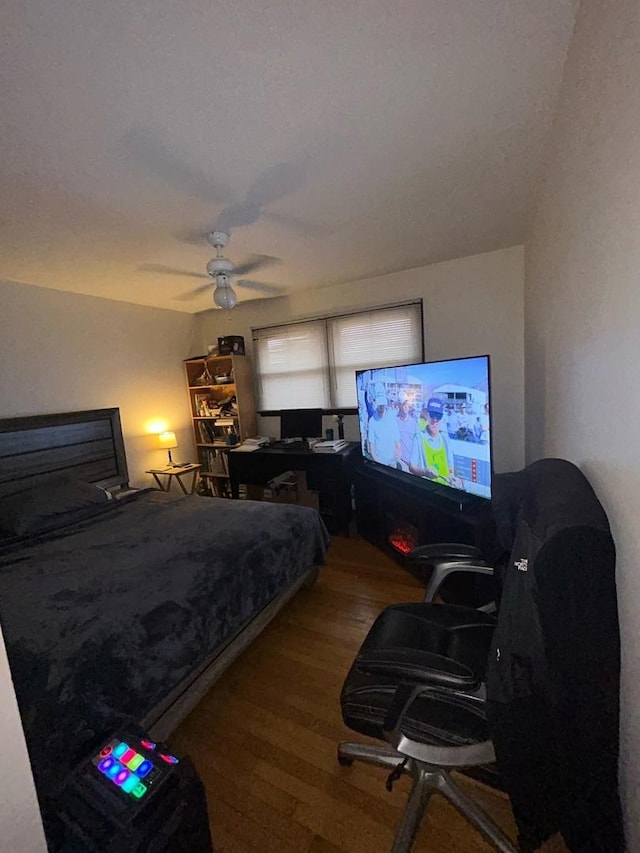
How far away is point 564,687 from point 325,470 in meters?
2.59

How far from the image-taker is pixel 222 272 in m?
2.20

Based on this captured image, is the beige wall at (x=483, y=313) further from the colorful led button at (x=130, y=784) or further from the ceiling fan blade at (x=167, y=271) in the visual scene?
the colorful led button at (x=130, y=784)

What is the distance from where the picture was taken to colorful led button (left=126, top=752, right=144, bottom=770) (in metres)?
0.80

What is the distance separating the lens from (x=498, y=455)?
2.97m

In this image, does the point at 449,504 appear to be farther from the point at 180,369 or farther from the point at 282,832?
the point at 180,369

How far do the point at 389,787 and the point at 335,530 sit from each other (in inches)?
85.6

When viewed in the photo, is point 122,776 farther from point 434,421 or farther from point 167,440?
point 167,440

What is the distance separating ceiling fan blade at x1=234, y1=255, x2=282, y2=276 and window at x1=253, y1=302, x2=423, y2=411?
973 mm

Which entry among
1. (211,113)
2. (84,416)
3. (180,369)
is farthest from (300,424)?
(211,113)

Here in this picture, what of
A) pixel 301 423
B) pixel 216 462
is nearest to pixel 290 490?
pixel 301 423

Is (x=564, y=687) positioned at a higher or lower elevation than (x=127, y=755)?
higher

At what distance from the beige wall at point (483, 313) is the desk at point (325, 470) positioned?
128 cm

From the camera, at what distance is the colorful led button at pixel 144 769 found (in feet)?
2.57

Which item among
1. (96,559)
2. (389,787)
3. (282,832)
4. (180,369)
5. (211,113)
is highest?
(211,113)
